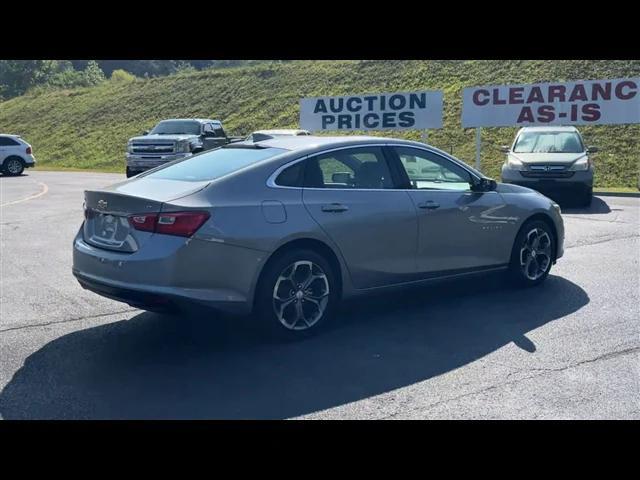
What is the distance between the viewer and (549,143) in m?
16.9

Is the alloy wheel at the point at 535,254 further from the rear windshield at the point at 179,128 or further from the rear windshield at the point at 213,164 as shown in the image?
the rear windshield at the point at 179,128

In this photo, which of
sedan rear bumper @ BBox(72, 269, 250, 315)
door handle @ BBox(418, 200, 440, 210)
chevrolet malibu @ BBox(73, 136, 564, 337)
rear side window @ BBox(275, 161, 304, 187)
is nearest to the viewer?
sedan rear bumper @ BBox(72, 269, 250, 315)

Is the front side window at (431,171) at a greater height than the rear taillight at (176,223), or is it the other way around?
the front side window at (431,171)

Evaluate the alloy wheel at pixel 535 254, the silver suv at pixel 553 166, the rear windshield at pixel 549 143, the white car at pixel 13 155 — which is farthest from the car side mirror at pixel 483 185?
the white car at pixel 13 155

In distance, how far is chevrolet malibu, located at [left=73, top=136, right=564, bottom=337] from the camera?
5344 millimetres

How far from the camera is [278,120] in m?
38.0

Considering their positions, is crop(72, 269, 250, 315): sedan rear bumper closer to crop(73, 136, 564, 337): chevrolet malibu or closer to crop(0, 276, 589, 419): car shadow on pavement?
crop(73, 136, 564, 337): chevrolet malibu

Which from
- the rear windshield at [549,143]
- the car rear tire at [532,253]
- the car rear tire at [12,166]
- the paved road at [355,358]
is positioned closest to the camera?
the paved road at [355,358]

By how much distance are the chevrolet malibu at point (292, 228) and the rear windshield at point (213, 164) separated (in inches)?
0.9

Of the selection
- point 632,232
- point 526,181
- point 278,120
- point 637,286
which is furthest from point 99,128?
point 637,286

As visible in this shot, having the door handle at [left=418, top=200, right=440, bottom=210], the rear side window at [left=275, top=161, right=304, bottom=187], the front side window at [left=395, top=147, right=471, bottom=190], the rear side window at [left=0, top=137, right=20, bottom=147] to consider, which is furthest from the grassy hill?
the rear side window at [left=275, top=161, right=304, bottom=187]

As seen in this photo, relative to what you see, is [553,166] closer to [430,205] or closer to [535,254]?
[535,254]

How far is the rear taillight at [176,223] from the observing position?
5309 millimetres

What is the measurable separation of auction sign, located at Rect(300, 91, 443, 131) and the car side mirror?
52.2 ft
